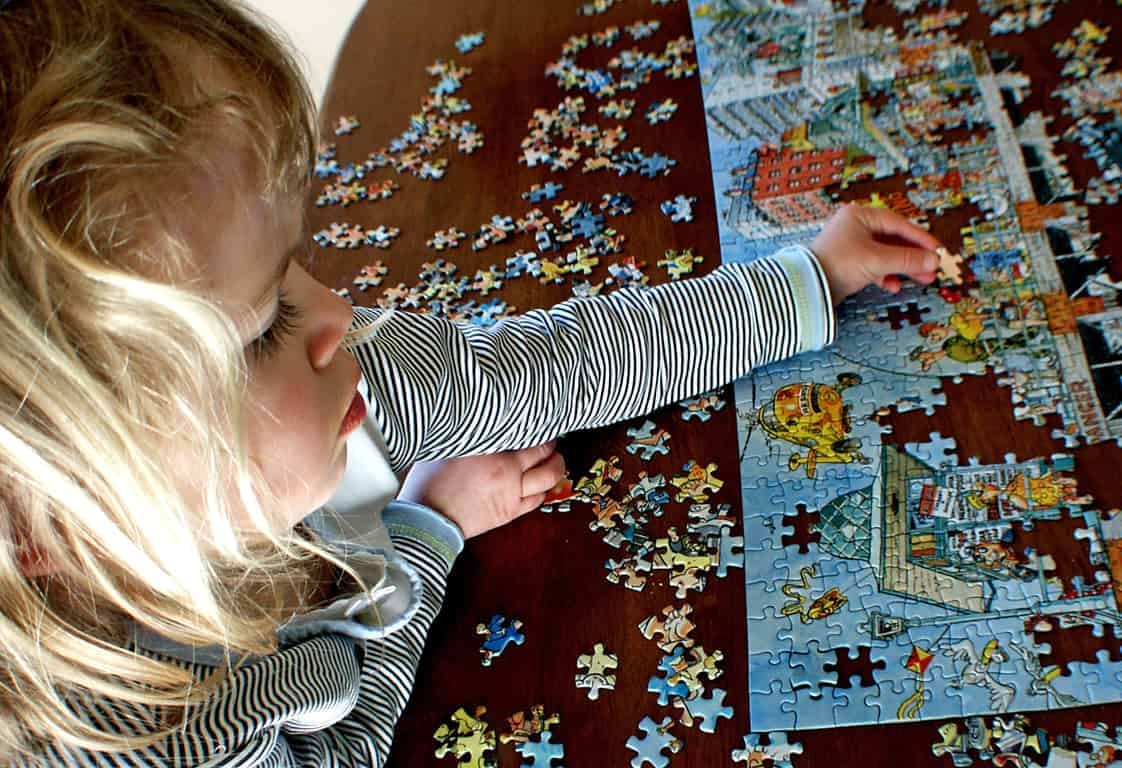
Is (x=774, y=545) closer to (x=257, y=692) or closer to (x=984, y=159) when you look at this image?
(x=257, y=692)

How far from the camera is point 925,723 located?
76 centimetres

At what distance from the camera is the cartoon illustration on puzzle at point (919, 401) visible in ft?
2.59

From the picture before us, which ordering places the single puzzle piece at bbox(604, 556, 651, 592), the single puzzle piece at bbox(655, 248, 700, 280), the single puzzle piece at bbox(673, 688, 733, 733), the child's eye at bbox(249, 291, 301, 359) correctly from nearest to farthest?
the child's eye at bbox(249, 291, 301, 359) < the single puzzle piece at bbox(673, 688, 733, 733) < the single puzzle piece at bbox(604, 556, 651, 592) < the single puzzle piece at bbox(655, 248, 700, 280)

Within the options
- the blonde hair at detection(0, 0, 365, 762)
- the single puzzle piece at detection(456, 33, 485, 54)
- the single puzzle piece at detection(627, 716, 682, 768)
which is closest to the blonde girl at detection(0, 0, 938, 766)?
the blonde hair at detection(0, 0, 365, 762)

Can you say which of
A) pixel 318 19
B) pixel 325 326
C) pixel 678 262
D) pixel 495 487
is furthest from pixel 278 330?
pixel 318 19

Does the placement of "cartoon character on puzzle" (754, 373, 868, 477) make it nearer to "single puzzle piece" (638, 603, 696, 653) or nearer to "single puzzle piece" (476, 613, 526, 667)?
"single puzzle piece" (638, 603, 696, 653)

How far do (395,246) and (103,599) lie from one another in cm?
72

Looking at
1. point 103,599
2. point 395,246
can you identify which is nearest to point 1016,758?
point 103,599

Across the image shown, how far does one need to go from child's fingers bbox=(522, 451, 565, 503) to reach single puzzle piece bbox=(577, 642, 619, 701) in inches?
7.6

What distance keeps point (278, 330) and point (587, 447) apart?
0.43m

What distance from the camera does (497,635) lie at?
928mm

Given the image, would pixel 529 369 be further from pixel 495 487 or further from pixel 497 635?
pixel 497 635

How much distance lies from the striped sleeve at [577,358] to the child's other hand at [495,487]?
3 centimetres

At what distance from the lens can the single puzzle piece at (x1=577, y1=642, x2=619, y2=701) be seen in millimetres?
859
